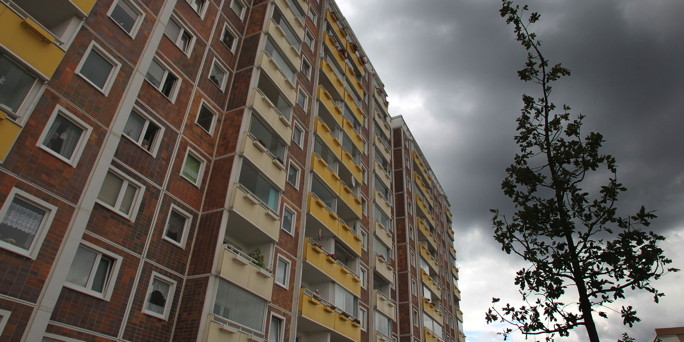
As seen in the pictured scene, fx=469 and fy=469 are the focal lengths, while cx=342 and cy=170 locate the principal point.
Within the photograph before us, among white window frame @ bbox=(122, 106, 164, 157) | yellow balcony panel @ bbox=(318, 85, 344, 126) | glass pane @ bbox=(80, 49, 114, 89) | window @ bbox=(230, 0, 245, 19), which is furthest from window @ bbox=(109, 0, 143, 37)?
yellow balcony panel @ bbox=(318, 85, 344, 126)

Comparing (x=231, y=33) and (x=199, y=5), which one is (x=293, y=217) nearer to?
(x=231, y=33)

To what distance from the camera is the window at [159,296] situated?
17109mm

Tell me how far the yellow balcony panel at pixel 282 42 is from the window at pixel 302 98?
1.82m

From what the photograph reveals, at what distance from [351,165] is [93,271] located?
22.2 meters

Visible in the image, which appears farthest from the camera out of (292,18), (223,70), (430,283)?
(430,283)

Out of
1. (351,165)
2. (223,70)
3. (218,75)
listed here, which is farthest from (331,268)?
(223,70)

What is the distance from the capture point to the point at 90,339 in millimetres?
14508

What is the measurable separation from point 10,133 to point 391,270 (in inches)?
1186

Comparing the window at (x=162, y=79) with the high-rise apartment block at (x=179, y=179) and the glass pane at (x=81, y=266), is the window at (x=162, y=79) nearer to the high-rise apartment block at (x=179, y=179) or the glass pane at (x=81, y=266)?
the high-rise apartment block at (x=179, y=179)

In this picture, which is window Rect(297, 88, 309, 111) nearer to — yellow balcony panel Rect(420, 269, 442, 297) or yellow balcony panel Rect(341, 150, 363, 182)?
yellow balcony panel Rect(341, 150, 363, 182)

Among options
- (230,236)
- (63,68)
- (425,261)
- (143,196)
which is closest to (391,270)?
(425,261)

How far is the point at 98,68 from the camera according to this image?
16.9 m

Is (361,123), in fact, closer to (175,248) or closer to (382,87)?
(382,87)

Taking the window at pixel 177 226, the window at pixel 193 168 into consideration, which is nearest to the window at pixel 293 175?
the window at pixel 193 168
